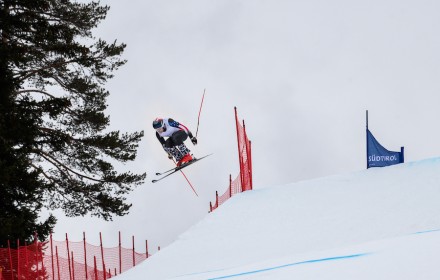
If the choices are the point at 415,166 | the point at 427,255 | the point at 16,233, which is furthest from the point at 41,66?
the point at 427,255

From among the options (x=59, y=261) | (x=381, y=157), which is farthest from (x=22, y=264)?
(x=381, y=157)

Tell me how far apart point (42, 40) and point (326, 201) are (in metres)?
12.3

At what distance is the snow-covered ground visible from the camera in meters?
10.8

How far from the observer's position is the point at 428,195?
13.4 m

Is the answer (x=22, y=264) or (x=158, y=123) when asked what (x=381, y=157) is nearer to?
(x=158, y=123)

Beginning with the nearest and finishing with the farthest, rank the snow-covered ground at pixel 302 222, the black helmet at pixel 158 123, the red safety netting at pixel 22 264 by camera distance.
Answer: the snow-covered ground at pixel 302 222 → the black helmet at pixel 158 123 → the red safety netting at pixel 22 264

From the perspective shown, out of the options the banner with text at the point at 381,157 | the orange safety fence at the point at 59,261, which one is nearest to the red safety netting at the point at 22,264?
the orange safety fence at the point at 59,261

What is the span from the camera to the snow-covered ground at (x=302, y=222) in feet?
35.5

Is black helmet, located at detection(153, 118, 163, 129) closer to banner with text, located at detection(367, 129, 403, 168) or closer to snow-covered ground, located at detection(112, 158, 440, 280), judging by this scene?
snow-covered ground, located at detection(112, 158, 440, 280)

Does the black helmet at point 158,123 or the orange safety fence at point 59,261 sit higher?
the black helmet at point 158,123

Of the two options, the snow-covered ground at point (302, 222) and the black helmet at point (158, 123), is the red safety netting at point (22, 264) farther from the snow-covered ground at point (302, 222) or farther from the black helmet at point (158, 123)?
the snow-covered ground at point (302, 222)

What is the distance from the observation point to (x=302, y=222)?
1322 cm

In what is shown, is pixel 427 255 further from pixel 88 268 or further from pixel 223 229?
pixel 88 268

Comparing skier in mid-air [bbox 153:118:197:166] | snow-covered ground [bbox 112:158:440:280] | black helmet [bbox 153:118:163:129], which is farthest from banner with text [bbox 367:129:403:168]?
black helmet [bbox 153:118:163:129]
